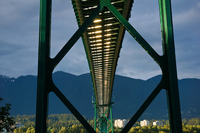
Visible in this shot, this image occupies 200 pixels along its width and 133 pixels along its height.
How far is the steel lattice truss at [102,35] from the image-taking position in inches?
419

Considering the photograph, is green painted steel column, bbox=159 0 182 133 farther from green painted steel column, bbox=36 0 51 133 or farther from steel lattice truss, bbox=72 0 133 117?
steel lattice truss, bbox=72 0 133 117

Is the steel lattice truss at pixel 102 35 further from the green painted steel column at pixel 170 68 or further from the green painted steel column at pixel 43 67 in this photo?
the green painted steel column at pixel 170 68

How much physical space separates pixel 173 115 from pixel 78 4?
707 cm

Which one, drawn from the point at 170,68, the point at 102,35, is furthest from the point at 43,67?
the point at 102,35

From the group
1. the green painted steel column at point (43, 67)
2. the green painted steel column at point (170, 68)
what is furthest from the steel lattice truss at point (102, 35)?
the green painted steel column at point (170, 68)

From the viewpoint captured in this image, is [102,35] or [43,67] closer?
[43,67]

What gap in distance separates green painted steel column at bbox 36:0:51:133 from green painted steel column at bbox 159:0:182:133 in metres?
2.71

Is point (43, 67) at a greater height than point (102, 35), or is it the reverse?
point (102, 35)

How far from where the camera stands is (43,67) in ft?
16.6

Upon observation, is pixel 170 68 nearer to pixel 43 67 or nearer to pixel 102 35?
pixel 43 67

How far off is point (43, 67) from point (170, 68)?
285cm

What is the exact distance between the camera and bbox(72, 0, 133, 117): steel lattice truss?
419 inches

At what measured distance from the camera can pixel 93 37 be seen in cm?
1400

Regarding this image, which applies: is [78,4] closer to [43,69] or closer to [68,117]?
[43,69]
